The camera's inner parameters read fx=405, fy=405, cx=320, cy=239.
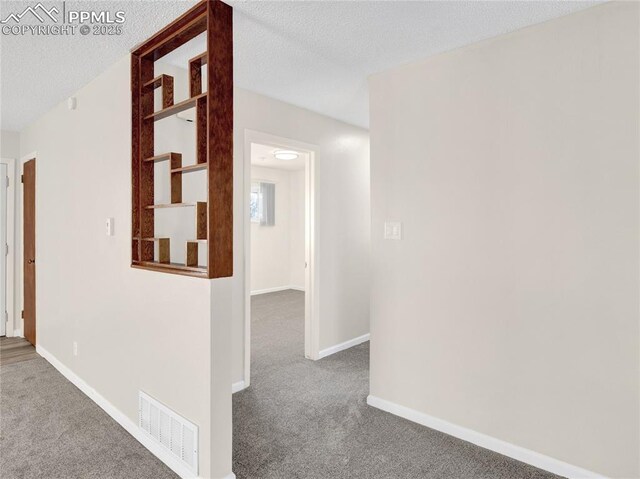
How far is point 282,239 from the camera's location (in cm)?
808

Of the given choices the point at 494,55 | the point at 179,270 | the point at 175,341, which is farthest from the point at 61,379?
the point at 494,55

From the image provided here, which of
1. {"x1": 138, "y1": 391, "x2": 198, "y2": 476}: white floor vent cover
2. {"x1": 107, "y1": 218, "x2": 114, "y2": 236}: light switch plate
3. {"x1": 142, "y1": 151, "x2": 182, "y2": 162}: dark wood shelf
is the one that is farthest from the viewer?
{"x1": 107, "y1": 218, "x2": 114, "y2": 236}: light switch plate

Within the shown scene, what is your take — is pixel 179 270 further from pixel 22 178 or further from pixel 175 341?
pixel 22 178

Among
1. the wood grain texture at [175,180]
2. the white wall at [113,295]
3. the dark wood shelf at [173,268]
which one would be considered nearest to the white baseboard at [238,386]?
the white wall at [113,295]

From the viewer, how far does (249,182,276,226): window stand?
295 inches

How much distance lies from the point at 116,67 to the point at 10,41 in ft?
1.81

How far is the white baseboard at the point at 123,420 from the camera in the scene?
209cm

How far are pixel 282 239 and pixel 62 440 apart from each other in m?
5.85

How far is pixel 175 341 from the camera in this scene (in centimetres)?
214

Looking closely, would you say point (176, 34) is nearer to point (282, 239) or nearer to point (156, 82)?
point (156, 82)

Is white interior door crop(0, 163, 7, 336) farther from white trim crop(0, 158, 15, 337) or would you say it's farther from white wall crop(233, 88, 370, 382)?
white wall crop(233, 88, 370, 382)

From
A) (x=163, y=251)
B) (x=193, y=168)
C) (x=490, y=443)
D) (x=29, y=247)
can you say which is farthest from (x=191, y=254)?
(x=29, y=247)

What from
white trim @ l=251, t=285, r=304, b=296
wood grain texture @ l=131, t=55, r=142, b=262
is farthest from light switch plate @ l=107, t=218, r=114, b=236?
white trim @ l=251, t=285, r=304, b=296

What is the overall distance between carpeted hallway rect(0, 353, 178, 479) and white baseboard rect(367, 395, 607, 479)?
1419 mm
